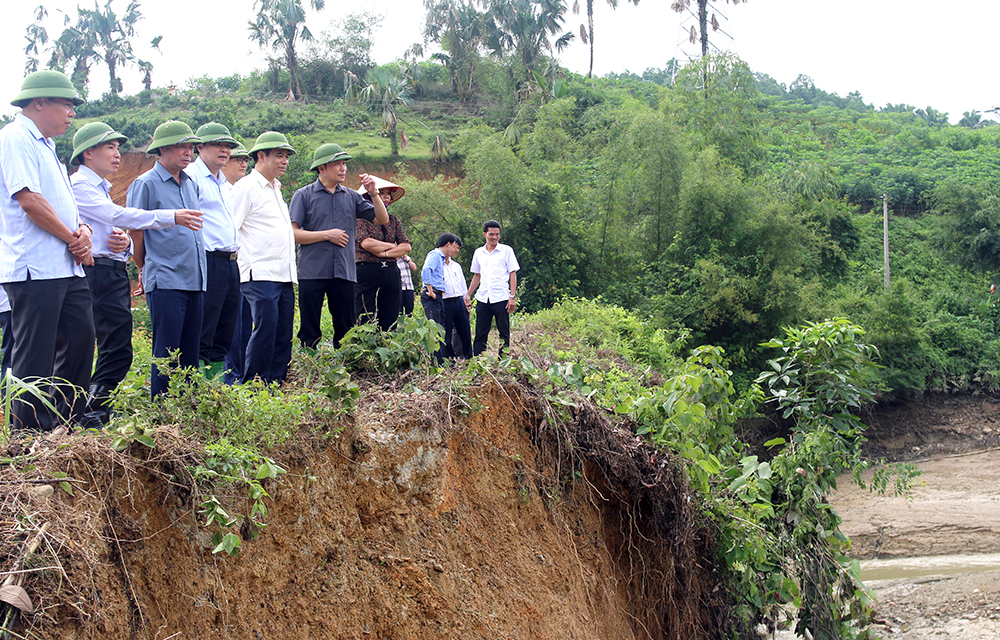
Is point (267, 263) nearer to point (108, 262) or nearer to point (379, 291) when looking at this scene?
point (108, 262)

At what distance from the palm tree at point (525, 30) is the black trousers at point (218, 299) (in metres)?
35.4

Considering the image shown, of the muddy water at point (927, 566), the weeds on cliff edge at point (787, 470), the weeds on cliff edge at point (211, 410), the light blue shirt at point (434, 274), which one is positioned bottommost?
the muddy water at point (927, 566)

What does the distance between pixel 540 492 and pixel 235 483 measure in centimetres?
231

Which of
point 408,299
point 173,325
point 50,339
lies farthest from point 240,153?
point 50,339

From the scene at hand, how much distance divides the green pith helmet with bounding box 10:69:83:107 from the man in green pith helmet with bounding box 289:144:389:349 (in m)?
1.69

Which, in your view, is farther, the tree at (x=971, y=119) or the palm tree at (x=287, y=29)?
the tree at (x=971, y=119)

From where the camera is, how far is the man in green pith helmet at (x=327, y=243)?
520 centimetres

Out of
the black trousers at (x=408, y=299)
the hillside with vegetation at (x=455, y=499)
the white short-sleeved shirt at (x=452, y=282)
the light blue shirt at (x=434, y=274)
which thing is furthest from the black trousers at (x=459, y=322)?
the hillside with vegetation at (x=455, y=499)

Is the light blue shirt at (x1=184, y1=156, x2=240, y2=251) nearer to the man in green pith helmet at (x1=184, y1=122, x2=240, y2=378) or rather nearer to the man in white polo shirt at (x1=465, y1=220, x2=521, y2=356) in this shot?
the man in green pith helmet at (x1=184, y1=122, x2=240, y2=378)

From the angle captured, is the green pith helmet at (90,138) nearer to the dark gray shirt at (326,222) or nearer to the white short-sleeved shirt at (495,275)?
the dark gray shirt at (326,222)

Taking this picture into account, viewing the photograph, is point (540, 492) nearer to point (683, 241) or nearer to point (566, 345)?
point (566, 345)

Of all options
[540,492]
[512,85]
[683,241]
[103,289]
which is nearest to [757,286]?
[683,241]

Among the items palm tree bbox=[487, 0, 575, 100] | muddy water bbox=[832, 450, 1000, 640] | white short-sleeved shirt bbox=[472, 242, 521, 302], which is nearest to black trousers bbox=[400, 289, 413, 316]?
white short-sleeved shirt bbox=[472, 242, 521, 302]

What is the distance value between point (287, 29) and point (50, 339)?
123ft
